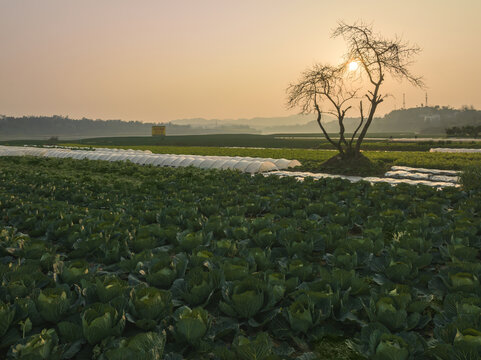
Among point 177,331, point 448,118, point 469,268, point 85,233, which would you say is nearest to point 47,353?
point 177,331

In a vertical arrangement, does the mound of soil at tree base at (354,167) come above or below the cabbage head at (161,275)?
above

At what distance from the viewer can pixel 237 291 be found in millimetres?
3582

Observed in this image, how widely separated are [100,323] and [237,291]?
1.23m

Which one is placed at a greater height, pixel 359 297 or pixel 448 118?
pixel 448 118

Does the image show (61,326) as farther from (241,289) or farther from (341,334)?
(341,334)

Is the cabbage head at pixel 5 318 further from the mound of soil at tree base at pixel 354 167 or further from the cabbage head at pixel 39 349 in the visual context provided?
the mound of soil at tree base at pixel 354 167

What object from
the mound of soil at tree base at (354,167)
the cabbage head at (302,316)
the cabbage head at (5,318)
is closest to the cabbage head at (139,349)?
the cabbage head at (5,318)

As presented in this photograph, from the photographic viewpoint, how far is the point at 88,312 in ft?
10.2

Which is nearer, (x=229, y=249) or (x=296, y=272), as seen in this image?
(x=296, y=272)

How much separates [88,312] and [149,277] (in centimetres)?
102

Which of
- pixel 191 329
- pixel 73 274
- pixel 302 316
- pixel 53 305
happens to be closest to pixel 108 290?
pixel 53 305

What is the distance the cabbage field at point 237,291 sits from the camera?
2.95m

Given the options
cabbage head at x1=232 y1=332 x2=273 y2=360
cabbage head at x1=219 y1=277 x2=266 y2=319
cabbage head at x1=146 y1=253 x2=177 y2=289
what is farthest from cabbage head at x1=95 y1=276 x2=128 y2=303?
cabbage head at x1=232 y1=332 x2=273 y2=360

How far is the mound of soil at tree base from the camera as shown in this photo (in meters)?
18.1
